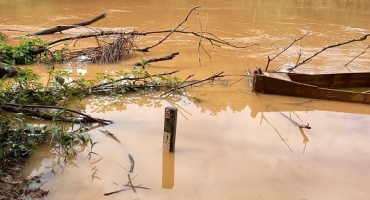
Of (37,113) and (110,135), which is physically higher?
(37,113)

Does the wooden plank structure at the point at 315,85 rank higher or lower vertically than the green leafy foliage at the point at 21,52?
lower

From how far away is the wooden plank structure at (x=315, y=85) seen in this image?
562 cm

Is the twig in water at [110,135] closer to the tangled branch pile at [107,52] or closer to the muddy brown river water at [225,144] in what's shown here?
the muddy brown river water at [225,144]

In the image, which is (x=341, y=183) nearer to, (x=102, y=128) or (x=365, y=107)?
(x=365, y=107)

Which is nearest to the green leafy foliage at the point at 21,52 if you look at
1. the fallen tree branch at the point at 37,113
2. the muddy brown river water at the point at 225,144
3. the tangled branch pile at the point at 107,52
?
the muddy brown river water at the point at 225,144

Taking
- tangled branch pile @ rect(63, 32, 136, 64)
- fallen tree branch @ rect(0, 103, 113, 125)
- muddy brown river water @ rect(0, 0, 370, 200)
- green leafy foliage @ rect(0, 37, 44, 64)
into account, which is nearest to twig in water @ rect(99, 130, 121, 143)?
muddy brown river water @ rect(0, 0, 370, 200)

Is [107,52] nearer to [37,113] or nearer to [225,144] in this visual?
[37,113]

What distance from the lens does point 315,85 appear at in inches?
243

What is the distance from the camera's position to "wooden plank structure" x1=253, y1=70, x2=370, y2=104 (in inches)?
221

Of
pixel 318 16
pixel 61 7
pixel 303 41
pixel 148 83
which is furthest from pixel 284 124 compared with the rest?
pixel 61 7

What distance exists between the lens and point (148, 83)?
6113 mm

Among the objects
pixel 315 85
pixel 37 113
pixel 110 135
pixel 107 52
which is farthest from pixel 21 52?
pixel 315 85

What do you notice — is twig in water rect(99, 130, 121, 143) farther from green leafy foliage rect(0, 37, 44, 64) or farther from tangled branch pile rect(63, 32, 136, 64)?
green leafy foliage rect(0, 37, 44, 64)

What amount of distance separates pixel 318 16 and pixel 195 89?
1026 cm
